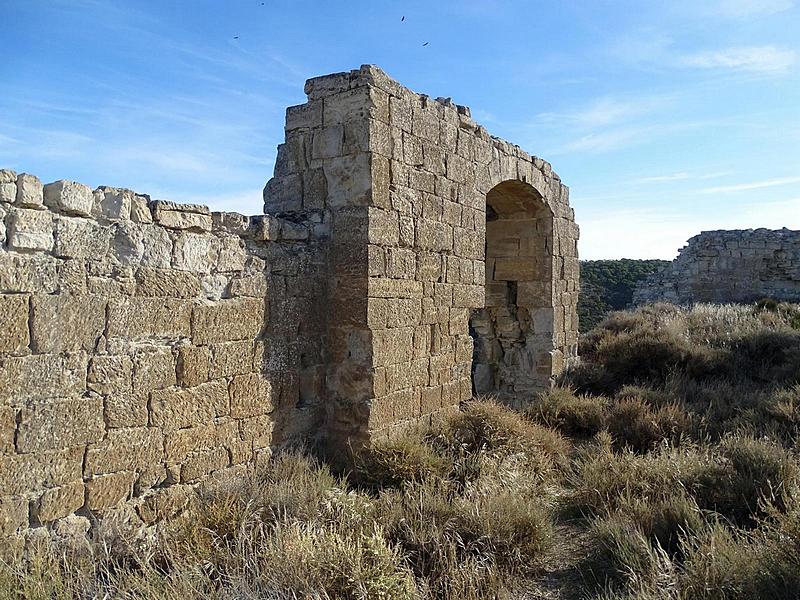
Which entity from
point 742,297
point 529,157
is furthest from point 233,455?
point 742,297

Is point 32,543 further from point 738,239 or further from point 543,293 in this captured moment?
point 738,239

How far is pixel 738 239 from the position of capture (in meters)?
18.2

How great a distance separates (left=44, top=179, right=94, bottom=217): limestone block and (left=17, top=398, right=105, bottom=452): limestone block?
112cm

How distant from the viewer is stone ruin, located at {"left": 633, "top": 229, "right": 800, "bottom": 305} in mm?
17828

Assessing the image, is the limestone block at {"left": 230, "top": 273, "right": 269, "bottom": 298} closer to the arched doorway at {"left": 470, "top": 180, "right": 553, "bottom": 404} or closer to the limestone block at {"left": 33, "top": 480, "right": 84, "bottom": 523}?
the limestone block at {"left": 33, "top": 480, "right": 84, "bottom": 523}

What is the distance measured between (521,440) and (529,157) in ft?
14.6

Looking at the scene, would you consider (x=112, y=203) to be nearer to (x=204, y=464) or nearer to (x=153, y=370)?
(x=153, y=370)

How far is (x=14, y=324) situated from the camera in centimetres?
325

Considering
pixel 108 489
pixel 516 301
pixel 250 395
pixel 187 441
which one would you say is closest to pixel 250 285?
pixel 250 395

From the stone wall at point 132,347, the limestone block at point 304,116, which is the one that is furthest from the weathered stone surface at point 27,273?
the limestone block at point 304,116

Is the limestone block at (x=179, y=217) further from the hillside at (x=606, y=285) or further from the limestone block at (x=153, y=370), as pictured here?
the hillside at (x=606, y=285)

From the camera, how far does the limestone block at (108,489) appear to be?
3.58 meters

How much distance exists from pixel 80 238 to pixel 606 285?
25.4m

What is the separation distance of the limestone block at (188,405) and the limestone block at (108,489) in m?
0.38
